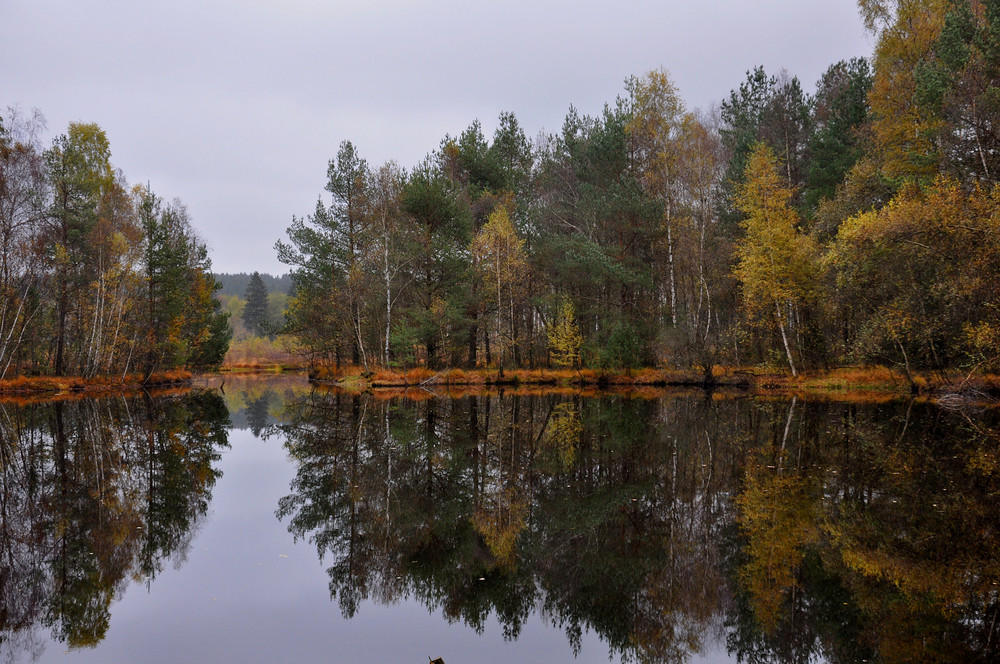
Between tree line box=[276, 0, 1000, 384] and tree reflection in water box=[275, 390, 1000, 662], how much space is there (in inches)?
344

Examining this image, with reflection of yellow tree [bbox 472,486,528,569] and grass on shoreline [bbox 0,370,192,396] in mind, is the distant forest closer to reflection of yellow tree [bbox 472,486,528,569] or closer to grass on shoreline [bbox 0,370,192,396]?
grass on shoreline [bbox 0,370,192,396]

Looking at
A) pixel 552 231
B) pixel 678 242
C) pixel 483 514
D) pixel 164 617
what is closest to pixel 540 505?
pixel 483 514

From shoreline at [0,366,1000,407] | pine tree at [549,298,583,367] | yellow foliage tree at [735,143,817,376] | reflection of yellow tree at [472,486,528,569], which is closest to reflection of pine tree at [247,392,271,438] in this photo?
shoreline at [0,366,1000,407]

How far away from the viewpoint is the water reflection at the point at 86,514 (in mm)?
5020

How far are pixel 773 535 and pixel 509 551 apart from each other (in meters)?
3.10

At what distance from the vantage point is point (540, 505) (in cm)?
816

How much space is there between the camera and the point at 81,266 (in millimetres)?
30781

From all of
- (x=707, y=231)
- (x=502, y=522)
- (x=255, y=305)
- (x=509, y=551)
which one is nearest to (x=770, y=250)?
(x=707, y=231)

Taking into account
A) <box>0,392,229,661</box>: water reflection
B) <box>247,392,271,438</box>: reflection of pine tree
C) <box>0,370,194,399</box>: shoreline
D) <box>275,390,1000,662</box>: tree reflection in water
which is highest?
<box>0,370,194,399</box>: shoreline

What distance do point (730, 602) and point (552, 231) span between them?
103 feet

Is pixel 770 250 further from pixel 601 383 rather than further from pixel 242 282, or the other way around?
pixel 242 282

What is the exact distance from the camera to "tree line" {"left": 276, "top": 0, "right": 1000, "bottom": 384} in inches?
764

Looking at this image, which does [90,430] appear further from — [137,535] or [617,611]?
[617,611]

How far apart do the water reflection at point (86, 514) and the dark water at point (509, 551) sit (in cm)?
4
